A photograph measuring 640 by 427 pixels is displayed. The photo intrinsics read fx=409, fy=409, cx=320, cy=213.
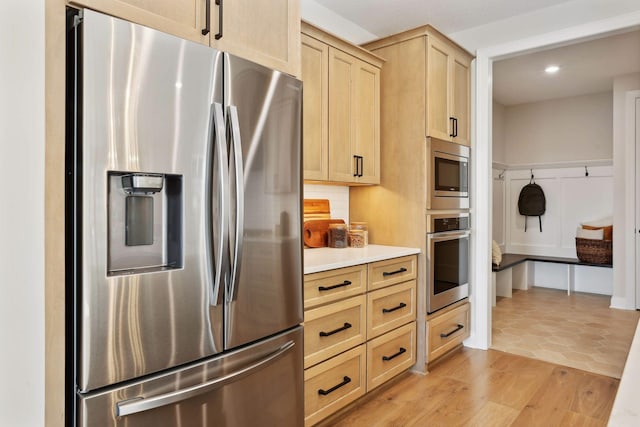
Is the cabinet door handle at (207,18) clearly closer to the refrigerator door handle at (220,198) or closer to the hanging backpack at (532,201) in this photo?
the refrigerator door handle at (220,198)

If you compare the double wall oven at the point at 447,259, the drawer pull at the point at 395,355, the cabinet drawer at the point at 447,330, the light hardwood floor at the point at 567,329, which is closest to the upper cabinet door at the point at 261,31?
the double wall oven at the point at 447,259

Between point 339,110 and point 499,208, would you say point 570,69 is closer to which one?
point 499,208

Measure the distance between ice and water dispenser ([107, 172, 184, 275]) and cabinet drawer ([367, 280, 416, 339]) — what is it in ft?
4.60

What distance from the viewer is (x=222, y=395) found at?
1.43 meters

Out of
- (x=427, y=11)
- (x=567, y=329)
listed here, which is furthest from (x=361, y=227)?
(x=567, y=329)

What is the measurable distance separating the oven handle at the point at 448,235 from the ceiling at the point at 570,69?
2053 millimetres

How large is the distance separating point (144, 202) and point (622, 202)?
517 cm

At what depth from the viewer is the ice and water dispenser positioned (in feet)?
3.94

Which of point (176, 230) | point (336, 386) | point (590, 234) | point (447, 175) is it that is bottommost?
point (336, 386)

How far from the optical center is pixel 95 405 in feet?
3.74

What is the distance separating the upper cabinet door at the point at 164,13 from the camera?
1216 millimetres

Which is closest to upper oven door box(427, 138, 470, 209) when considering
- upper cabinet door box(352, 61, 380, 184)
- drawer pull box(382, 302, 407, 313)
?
upper cabinet door box(352, 61, 380, 184)

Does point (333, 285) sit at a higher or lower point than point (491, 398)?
higher

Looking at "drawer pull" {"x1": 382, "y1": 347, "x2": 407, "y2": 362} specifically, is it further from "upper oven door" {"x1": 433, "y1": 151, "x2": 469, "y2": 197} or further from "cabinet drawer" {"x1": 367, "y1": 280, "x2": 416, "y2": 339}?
"upper oven door" {"x1": 433, "y1": 151, "x2": 469, "y2": 197}
